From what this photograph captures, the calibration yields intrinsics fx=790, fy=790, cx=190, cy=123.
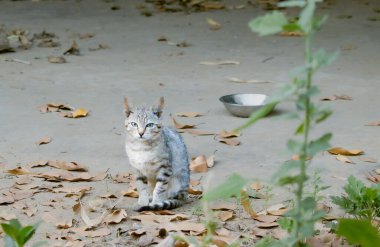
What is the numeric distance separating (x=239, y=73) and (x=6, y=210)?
153 inches

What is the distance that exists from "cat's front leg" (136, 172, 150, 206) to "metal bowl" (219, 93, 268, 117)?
1.82 meters

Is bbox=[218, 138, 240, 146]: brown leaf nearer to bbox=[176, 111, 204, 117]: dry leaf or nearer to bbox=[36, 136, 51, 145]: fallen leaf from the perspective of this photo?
bbox=[176, 111, 204, 117]: dry leaf

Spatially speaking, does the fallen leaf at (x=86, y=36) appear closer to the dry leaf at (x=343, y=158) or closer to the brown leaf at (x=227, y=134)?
the brown leaf at (x=227, y=134)

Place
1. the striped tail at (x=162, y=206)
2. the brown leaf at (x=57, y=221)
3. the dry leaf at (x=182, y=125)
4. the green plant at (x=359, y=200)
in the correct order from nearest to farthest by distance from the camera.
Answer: the green plant at (x=359, y=200), the brown leaf at (x=57, y=221), the striped tail at (x=162, y=206), the dry leaf at (x=182, y=125)

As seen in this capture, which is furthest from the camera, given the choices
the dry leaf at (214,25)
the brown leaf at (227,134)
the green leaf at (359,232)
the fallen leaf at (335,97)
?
the dry leaf at (214,25)

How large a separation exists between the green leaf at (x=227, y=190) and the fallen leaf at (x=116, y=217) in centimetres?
210

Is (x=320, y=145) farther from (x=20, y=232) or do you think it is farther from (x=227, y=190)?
(x=20, y=232)

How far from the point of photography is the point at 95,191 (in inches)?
175

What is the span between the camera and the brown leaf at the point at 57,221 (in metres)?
3.85

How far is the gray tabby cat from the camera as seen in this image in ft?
13.6

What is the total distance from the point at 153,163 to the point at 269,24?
242cm

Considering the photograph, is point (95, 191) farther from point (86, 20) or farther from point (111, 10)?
point (111, 10)

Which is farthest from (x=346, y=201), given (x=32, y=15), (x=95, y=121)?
(x=32, y=15)

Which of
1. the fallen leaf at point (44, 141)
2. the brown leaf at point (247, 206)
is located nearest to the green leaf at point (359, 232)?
the brown leaf at point (247, 206)
